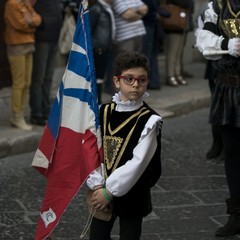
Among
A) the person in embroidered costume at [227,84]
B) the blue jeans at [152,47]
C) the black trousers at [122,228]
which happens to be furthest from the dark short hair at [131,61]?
the blue jeans at [152,47]

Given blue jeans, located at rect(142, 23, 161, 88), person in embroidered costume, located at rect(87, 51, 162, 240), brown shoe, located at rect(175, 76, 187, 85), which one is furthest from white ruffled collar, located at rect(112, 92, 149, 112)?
brown shoe, located at rect(175, 76, 187, 85)

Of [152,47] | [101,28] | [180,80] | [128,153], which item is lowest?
[180,80]

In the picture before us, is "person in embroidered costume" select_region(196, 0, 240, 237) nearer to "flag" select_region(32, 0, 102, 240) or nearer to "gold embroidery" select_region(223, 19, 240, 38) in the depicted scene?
"gold embroidery" select_region(223, 19, 240, 38)

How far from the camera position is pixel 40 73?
25.2 ft

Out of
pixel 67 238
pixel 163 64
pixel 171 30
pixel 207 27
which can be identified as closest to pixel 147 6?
pixel 171 30

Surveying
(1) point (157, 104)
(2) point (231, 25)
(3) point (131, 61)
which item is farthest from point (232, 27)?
(1) point (157, 104)

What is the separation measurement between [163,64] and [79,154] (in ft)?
25.3

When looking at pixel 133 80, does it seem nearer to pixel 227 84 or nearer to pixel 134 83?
pixel 134 83

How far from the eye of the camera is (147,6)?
30.0ft

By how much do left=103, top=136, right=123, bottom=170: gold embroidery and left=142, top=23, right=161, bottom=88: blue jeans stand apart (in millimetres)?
5774

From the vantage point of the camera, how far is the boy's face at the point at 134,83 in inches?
147

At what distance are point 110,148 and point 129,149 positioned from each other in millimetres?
104

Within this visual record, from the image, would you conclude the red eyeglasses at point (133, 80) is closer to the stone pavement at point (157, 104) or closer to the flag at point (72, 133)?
the flag at point (72, 133)

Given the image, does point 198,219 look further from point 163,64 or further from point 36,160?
point 163,64
